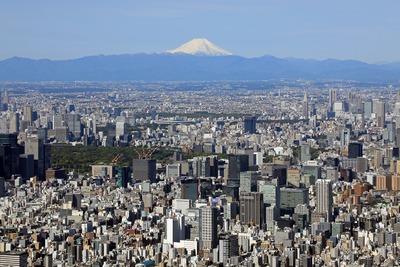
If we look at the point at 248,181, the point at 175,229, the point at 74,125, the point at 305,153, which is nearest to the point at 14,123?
the point at 74,125

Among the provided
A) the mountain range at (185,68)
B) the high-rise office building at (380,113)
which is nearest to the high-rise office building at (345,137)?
the high-rise office building at (380,113)

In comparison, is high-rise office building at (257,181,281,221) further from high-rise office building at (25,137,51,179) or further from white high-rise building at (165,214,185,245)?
high-rise office building at (25,137,51,179)

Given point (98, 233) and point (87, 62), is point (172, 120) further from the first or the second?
point (87, 62)

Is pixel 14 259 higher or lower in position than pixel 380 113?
lower

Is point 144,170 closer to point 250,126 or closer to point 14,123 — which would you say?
point 14,123

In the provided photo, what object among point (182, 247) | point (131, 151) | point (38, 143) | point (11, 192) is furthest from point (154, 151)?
point (182, 247)

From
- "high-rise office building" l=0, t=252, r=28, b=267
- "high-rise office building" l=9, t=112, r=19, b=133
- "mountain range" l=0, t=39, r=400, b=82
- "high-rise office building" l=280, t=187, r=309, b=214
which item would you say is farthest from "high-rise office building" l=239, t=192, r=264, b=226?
"mountain range" l=0, t=39, r=400, b=82
